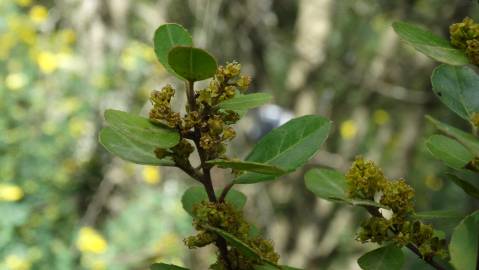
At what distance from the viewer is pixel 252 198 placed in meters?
3.49

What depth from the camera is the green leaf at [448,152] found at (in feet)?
1.81

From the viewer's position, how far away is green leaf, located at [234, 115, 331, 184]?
1.82 ft

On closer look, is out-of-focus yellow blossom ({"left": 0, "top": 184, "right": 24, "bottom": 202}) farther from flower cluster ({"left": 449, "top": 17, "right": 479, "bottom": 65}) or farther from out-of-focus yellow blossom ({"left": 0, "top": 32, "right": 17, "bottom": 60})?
flower cluster ({"left": 449, "top": 17, "right": 479, "bottom": 65})

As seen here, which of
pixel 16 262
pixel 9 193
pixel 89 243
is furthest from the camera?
pixel 89 243

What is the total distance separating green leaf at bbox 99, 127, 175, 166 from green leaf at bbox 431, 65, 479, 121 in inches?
8.8

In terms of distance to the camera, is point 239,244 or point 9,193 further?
point 9,193

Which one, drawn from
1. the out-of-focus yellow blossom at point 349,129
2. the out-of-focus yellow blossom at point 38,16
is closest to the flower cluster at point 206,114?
the out-of-focus yellow blossom at point 349,129

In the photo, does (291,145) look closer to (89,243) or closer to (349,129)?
(89,243)

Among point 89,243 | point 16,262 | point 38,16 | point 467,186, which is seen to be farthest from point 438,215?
point 38,16

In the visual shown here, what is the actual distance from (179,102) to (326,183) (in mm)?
2337

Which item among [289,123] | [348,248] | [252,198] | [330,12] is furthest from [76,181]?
[289,123]

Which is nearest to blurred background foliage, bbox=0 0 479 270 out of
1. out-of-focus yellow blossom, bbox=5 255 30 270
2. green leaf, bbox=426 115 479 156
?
out-of-focus yellow blossom, bbox=5 255 30 270

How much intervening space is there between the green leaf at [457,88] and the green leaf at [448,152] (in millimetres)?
25

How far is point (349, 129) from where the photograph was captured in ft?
12.2
